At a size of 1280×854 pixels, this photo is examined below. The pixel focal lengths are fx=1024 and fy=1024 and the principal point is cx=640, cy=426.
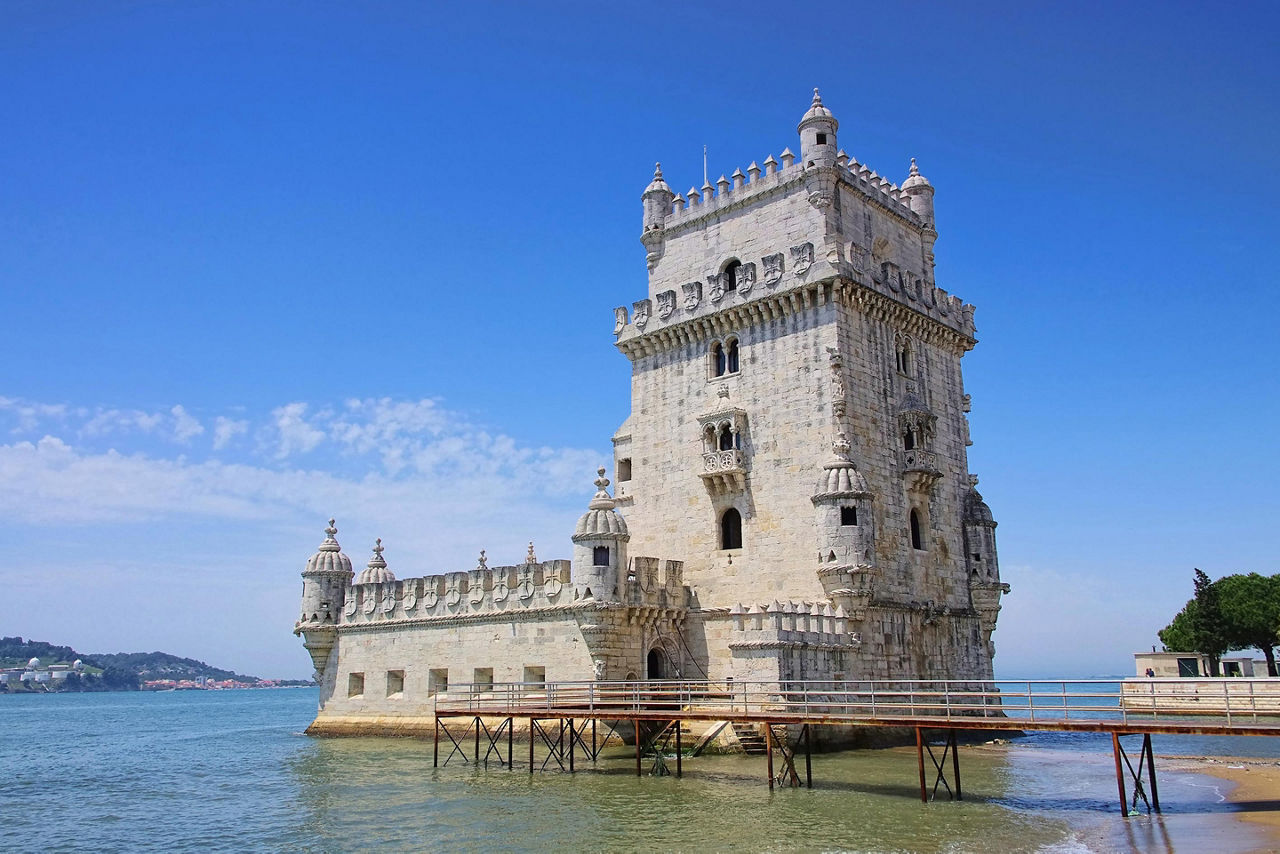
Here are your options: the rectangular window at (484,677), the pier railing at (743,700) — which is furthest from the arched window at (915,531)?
the rectangular window at (484,677)

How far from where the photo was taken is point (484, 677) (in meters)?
34.9

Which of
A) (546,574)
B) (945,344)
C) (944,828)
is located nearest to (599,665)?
Result: (546,574)

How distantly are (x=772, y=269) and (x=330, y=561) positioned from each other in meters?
20.8

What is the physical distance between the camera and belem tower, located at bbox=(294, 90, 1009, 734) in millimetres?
31312

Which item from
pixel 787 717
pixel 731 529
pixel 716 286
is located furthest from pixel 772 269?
pixel 787 717

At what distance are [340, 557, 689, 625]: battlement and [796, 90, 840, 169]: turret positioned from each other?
14412 mm

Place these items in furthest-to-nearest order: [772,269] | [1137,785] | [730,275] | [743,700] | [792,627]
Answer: [730,275], [772,269], [792,627], [743,700], [1137,785]

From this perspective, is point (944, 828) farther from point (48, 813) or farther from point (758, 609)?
point (48, 813)

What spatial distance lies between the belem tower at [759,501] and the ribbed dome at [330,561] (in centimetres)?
42

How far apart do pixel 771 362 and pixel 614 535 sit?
7997 mm

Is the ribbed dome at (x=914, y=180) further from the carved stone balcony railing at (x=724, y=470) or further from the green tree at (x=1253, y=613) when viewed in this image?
the green tree at (x=1253, y=613)

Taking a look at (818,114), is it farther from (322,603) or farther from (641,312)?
(322,603)

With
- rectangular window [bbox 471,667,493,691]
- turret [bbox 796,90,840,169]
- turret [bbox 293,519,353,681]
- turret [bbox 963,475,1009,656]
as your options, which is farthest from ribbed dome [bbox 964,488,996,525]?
turret [bbox 293,519,353,681]

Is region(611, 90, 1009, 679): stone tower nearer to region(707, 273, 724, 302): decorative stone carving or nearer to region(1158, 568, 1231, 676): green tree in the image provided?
region(707, 273, 724, 302): decorative stone carving
